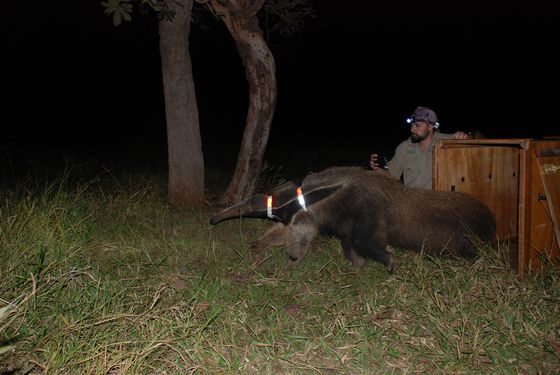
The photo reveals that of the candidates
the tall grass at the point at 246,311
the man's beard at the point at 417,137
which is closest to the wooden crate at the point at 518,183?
the tall grass at the point at 246,311

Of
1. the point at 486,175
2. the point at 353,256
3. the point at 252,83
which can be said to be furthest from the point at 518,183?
the point at 252,83

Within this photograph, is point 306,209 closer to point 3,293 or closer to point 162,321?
point 162,321

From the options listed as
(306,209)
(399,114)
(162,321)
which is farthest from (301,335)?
(399,114)

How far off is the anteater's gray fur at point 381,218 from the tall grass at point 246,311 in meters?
0.20

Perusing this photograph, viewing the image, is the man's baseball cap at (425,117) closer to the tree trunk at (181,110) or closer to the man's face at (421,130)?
the man's face at (421,130)

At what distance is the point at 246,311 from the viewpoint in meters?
4.12

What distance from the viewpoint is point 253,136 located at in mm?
7133

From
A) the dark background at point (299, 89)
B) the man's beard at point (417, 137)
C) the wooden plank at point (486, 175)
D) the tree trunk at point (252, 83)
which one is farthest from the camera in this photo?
the dark background at point (299, 89)

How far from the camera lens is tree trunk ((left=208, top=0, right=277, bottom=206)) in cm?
667

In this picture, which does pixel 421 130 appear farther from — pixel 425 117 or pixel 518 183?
pixel 518 183

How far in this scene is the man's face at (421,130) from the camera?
19.7 ft

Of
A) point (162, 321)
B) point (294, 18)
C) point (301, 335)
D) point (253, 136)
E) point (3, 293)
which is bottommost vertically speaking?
point (301, 335)

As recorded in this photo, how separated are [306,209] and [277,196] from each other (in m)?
0.36

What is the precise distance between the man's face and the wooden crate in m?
0.39
